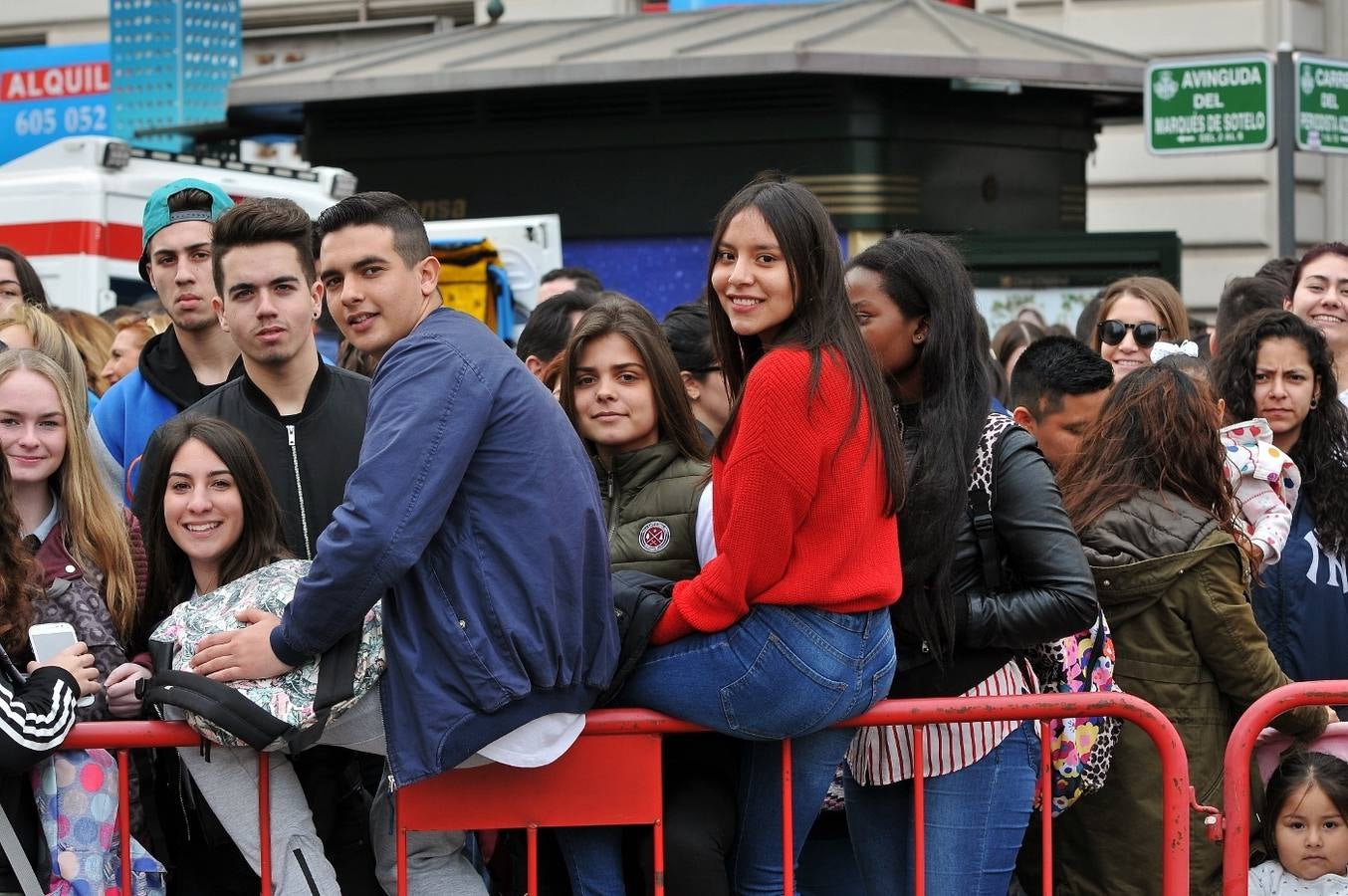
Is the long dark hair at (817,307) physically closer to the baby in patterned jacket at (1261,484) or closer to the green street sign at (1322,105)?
the baby in patterned jacket at (1261,484)

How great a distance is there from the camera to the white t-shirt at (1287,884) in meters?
4.48

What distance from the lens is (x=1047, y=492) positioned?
4.05 meters

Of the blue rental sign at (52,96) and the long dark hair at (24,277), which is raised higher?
the blue rental sign at (52,96)

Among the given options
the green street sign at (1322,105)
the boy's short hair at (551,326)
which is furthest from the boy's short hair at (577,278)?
the green street sign at (1322,105)

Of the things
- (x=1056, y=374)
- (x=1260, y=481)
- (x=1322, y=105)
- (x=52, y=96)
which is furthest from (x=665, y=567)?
(x=52, y=96)

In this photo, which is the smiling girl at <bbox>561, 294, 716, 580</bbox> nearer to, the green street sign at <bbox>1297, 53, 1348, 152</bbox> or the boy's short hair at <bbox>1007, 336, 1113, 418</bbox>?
the boy's short hair at <bbox>1007, 336, 1113, 418</bbox>

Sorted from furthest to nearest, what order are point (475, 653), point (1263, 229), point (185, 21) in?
point (1263, 229), point (185, 21), point (475, 653)

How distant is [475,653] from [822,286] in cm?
107

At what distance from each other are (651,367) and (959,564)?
3.65 feet

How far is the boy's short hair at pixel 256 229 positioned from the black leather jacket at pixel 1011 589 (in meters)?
1.72

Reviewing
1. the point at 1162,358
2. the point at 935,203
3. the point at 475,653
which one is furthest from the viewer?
the point at 935,203

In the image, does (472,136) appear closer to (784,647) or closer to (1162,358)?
(1162,358)

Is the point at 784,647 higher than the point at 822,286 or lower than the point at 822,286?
lower

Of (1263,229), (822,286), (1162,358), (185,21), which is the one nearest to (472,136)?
(185,21)
